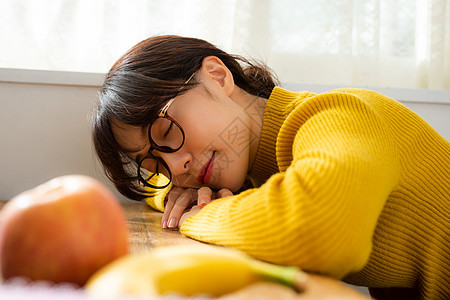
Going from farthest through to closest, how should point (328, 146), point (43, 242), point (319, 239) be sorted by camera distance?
1. point (328, 146)
2. point (319, 239)
3. point (43, 242)

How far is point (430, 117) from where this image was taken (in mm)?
1395

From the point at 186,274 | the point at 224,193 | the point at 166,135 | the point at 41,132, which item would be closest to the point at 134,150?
the point at 166,135

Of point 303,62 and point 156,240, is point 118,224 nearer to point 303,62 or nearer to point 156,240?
point 156,240

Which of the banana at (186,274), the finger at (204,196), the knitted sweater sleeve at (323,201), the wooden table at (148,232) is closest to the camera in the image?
the banana at (186,274)

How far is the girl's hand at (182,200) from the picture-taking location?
2.85ft

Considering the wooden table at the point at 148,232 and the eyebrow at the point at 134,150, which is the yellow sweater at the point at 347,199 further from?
the eyebrow at the point at 134,150

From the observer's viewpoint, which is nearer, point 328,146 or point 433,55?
point 328,146

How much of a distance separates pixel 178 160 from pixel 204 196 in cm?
9

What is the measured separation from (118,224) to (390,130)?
1.77ft

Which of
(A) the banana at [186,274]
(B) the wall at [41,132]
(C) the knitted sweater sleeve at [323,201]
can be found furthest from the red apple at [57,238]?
(B) the wall at [41,132]

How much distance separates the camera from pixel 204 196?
34.8 inches

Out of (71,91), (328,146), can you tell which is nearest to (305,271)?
(328,146)

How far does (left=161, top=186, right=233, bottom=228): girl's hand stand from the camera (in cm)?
87

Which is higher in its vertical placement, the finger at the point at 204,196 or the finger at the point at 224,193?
the finger at the point at 204,196
